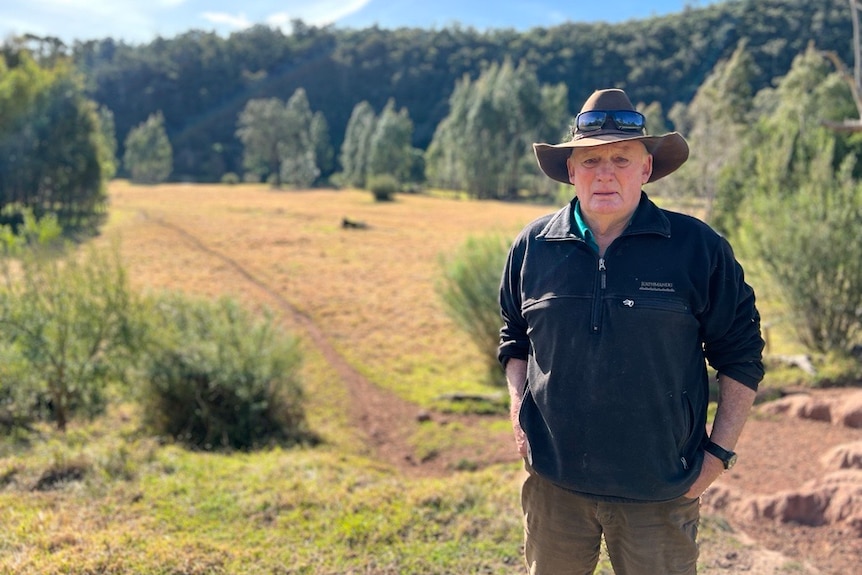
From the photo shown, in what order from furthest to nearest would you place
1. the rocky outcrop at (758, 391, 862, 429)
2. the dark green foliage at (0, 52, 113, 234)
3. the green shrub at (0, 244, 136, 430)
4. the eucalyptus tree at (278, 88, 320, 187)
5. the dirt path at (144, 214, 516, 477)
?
the eucalyptus tree at (278, 88, 320, 187)
the dark green foliage at (0, 52, 113, 234)
the green shrub at (0, 244, 136, 430)
the dirt path at (144, 214, 516, 477)
the rocky outcrop at (758, 391, 862, 429)

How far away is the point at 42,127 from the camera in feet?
117

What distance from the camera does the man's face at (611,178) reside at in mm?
2354

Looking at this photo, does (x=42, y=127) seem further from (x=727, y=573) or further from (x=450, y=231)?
(x=727, y=573)

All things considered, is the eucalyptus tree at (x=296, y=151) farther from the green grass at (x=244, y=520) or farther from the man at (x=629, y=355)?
the man at (x=629, y=355)

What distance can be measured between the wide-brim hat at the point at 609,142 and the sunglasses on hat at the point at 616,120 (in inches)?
0.5

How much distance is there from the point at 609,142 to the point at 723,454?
1.17 meters

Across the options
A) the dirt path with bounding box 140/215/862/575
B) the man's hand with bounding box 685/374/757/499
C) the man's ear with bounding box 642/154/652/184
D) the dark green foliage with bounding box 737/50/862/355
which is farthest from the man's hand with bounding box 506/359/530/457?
the dark green foliage with bounding box 737/50/862/355

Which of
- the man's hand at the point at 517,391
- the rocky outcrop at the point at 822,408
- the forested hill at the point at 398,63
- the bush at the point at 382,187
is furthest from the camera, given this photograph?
the forested hill at the point at 398,63

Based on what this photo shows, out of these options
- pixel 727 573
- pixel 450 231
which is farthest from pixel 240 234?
pixel 727 573

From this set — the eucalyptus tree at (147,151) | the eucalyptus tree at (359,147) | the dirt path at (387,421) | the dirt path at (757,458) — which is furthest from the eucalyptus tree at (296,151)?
the dirt path at (757,458)

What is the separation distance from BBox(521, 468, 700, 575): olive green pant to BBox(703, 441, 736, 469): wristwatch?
19 cm

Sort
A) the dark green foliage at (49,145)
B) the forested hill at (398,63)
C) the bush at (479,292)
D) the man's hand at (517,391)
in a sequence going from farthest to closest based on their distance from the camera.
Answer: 1. the forested hill at (398,63)
2. the dark green foliage at (49,145)
3. the bush at (479,292)
4. the man's hand at (517,391)

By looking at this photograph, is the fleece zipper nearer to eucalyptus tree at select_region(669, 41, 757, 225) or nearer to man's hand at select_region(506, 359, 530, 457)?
man's hand at select_region(506, 359, 530, 457)

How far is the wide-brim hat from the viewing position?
2359 millimetres
